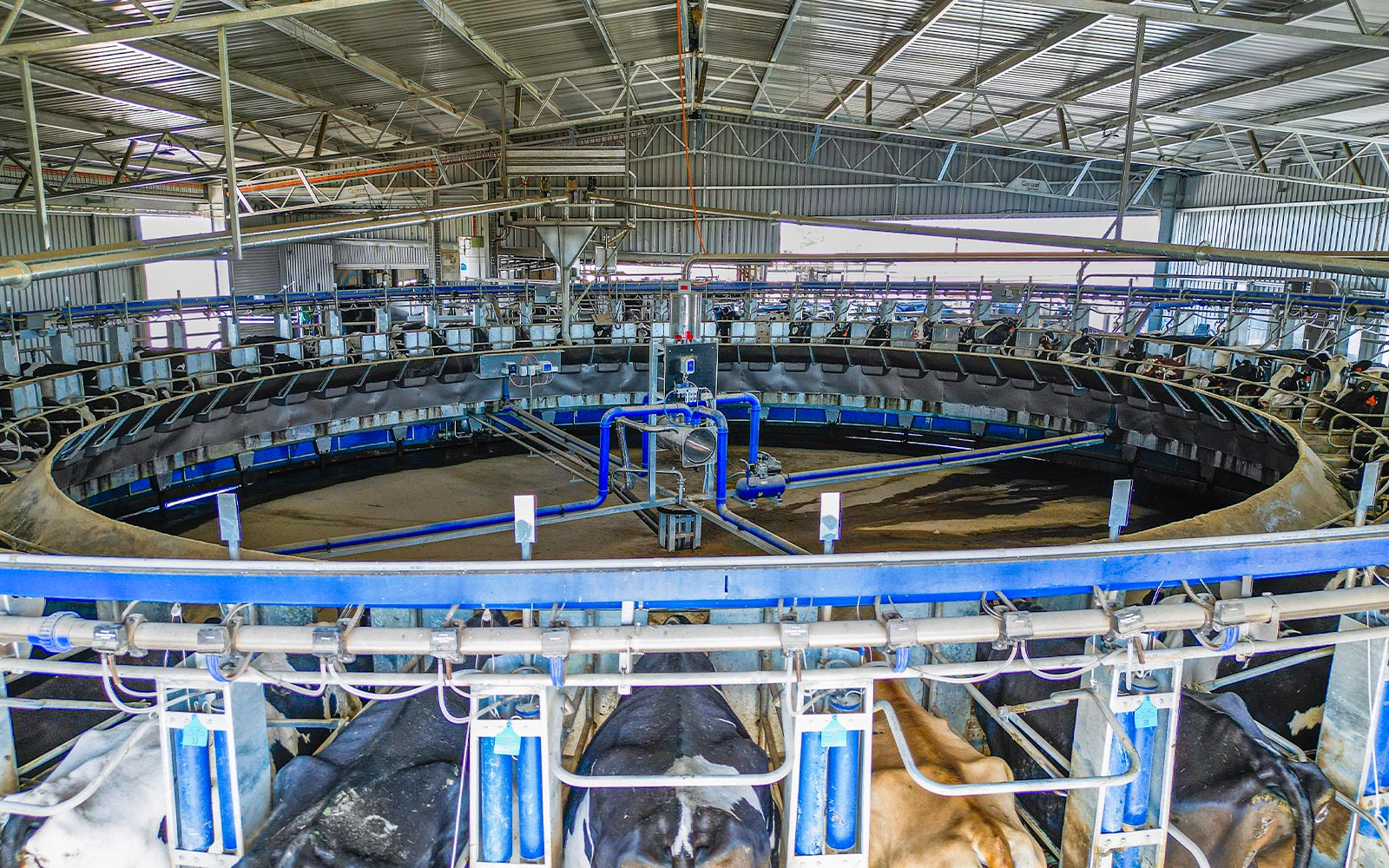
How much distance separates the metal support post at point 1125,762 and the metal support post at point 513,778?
77.5 inches

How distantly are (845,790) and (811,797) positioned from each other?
131 mm

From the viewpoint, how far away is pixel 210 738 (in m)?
2.99

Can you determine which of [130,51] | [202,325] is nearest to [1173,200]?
[130,51]

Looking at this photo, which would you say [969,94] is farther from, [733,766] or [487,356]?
[733,766]

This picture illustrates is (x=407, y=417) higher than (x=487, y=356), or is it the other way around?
(x=487, y=356)

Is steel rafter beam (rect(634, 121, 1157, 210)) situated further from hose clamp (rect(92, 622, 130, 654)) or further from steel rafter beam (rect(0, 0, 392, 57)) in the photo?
hose clamp (rect(92, 622, 130, 654))

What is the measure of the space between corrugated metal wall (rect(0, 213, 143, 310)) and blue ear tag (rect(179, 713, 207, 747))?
1846 centimetres

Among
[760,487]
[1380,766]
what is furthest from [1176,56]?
[1380,766]

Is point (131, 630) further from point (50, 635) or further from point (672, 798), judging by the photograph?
point (672, 798)

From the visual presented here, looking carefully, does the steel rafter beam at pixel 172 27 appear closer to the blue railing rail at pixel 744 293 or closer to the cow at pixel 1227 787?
the blue railing rail at pixel 744 293

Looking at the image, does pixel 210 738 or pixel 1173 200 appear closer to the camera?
pixel 210 738

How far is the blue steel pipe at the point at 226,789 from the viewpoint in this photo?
2.98 m

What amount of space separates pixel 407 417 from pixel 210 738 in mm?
8949

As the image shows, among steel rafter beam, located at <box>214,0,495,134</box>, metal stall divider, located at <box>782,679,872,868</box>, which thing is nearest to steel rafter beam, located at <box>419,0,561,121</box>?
steel rafter beam, located at <box>214,0,495,134</box>
